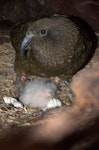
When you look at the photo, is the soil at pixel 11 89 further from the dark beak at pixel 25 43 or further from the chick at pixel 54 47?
the dark beak at pixel 25 43

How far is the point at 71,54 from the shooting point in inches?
93.2

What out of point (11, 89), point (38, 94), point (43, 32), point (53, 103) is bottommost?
point (53, 103)

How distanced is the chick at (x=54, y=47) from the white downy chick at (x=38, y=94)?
0.11m

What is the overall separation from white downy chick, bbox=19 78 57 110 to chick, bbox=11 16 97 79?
108mm

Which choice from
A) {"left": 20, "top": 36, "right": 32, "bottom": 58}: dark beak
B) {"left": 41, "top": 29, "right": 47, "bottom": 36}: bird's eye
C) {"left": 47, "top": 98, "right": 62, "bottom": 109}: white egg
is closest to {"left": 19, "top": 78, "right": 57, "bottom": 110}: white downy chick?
{"left": 47, "top": 98, "right": 62, "bottom": 109}: white egg

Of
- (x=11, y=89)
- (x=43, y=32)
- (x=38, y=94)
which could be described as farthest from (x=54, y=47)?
(x=11, y=89)

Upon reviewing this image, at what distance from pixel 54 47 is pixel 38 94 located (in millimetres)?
398

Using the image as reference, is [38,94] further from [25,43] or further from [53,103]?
[25,43]

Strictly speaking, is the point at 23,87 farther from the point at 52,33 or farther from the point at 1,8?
the point at 1,8

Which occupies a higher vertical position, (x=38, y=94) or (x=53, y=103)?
(x=38, y=94)

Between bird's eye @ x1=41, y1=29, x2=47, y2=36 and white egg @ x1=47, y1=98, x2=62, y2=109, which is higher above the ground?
bird's eye @ x1=41, y1=29, x2=47, y2=36

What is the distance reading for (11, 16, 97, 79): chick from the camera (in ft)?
7.61

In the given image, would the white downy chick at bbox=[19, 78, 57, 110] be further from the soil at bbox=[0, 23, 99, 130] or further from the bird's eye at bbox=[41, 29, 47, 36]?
the bird's eye at bbox=[41, 29, 47, 36]

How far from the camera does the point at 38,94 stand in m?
2.39
